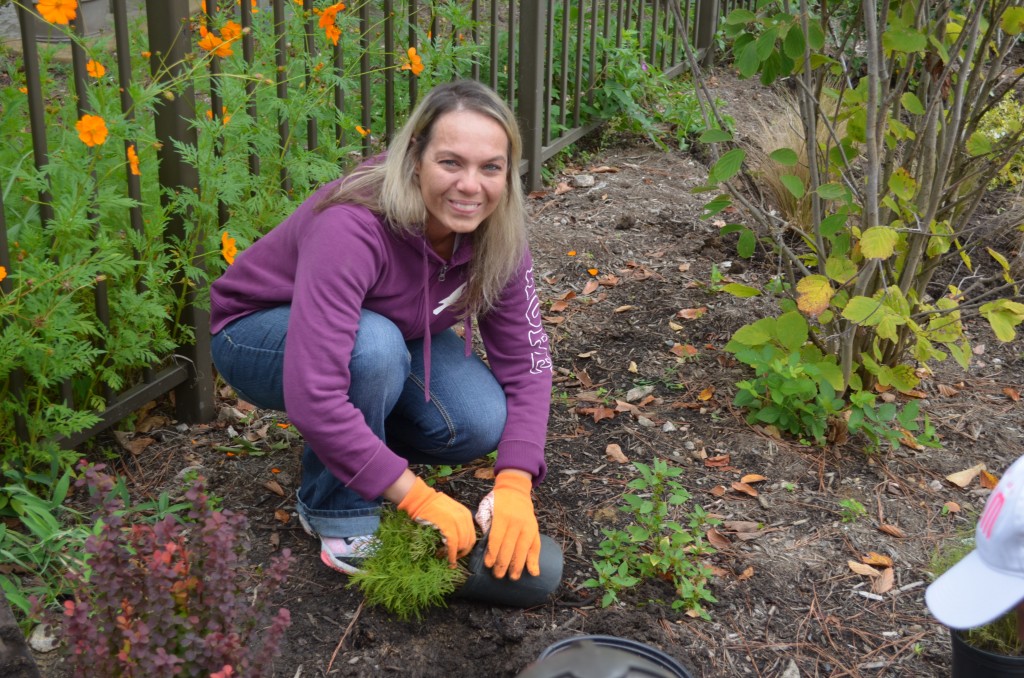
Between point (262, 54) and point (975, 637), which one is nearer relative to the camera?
point (975, 637)

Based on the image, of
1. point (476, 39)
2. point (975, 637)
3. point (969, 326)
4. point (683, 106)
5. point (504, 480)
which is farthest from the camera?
point (683, 106)

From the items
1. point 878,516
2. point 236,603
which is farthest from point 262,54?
point 878,516

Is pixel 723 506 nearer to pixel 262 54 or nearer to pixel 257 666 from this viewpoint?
pixel 257 666

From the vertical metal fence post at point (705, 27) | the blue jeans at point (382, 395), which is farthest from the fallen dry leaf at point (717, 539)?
the vertical metal fence post at point (705, 27)

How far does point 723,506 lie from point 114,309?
5.53ft

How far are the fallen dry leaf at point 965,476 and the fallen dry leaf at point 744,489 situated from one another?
0.59 meters

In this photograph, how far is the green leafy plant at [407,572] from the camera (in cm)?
229

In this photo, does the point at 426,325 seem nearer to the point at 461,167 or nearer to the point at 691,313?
the point at 461,167

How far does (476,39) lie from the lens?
462 centimetres

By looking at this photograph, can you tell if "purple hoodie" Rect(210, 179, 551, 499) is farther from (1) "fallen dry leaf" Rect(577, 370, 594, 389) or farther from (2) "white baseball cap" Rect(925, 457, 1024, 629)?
(2) "white baseball cap" Rect(925, 457, 1024, 629)

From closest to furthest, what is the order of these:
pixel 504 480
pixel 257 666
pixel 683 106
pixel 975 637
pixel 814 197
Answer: pixel 257 666 < pixel 975 637 < pixel 504 480 < pixel 814 197 < pixel 683 106

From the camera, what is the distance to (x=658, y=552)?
2.49m

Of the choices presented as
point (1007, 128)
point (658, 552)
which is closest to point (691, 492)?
point (658, 552)

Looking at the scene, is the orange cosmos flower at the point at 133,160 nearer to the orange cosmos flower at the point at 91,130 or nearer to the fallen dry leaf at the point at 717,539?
the orange cosmos flower at the point at 91,130
